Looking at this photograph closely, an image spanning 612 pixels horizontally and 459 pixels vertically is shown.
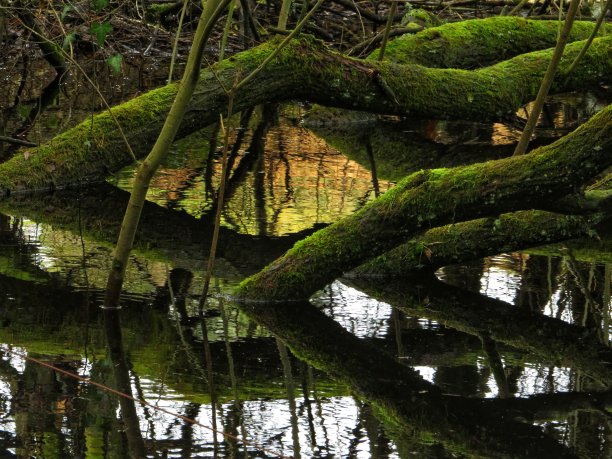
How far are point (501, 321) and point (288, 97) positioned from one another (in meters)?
4.46

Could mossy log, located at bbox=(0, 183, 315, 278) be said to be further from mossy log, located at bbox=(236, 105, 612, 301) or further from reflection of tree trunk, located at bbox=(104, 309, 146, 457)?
reflection of tree trunk, located at bbox=(104, 309, 146, 457)

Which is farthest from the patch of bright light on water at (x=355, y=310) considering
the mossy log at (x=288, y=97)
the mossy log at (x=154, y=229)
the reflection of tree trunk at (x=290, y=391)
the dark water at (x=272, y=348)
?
the mossy log at (x=288, y=97)

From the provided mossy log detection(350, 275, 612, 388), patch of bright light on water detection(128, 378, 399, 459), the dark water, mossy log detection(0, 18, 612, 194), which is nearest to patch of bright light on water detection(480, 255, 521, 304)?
the dark water

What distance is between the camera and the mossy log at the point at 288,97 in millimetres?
9500

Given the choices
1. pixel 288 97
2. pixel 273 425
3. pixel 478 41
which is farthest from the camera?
pixel 478 41

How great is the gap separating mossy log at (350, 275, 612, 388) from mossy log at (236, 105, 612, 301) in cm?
50

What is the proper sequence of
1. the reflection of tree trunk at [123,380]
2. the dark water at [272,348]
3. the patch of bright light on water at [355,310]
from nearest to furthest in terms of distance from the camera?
the reflection of tree trunk at [123,380] < the dark water at [272,348] < the patch of bright light on water at [355,310]

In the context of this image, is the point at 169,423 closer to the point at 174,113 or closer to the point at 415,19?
the point at 174,113

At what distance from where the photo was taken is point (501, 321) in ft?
20.9

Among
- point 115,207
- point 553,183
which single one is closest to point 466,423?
point 553,183

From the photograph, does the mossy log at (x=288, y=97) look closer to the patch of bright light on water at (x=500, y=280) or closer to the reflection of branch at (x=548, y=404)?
the patch of bright light on water at (x=500, y=280)

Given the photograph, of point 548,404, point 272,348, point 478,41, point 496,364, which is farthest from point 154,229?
point 478,41

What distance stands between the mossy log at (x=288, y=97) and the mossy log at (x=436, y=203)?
8.91 ft

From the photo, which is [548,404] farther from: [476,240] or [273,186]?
[273,186]
